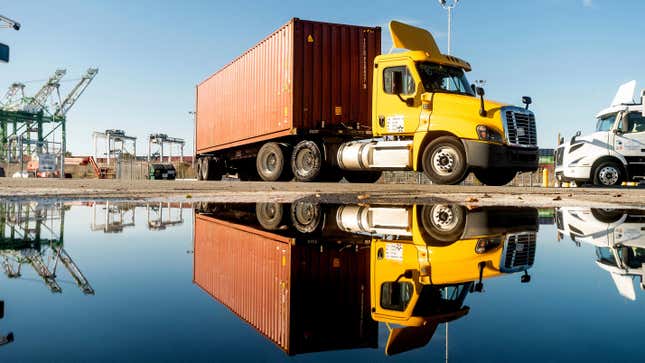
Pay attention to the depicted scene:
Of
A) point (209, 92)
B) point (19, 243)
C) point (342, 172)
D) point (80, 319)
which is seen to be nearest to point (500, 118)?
point (342, 172)

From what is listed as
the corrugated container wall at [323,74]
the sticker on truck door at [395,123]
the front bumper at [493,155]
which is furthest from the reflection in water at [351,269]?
the corrugated container wall at [323,74]

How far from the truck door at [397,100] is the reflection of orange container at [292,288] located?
8.71 meters

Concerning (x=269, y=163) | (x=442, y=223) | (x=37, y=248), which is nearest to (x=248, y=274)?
(x=37, y=248)

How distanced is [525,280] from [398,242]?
1082 mm

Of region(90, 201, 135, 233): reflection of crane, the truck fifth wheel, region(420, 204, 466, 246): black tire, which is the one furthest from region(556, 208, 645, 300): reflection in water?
the truck fifth wheel

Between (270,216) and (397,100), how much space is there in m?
7.61

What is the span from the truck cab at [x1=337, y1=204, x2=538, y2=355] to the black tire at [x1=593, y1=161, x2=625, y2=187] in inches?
482

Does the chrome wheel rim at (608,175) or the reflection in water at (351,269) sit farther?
the chrome wheel rim at (608,175)

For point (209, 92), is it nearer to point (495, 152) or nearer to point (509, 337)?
point (495, 152)

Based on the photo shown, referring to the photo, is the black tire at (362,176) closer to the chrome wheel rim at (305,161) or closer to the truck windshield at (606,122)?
the chrome wheel rim at (305,161)

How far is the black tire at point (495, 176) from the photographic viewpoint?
12057 mm

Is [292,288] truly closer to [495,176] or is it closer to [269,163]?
[495,176]

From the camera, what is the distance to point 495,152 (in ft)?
35.9

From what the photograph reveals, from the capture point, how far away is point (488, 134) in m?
10.9
